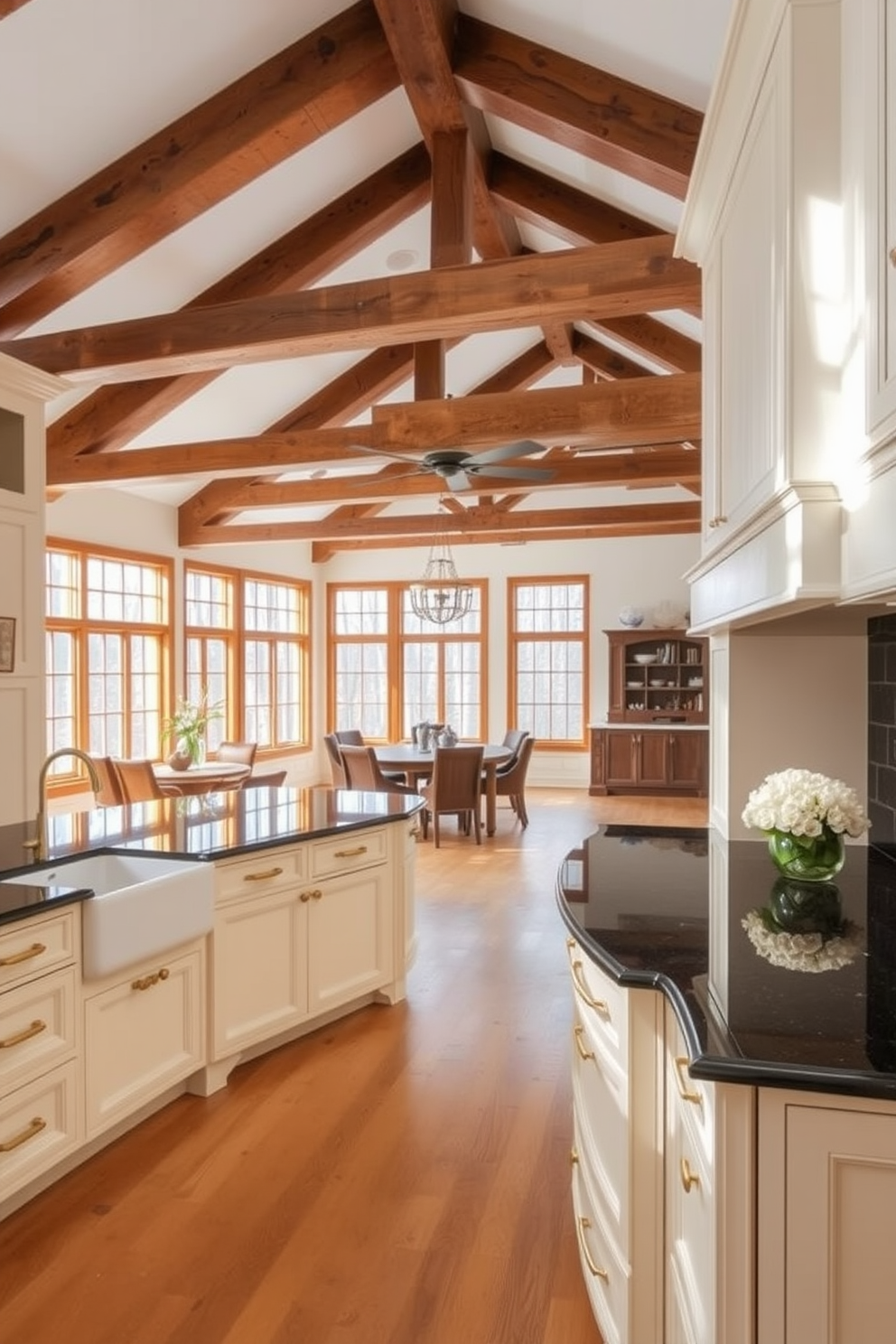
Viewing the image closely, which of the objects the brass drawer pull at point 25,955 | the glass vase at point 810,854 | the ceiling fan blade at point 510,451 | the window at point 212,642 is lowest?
the brass drawer pull at point 25,955

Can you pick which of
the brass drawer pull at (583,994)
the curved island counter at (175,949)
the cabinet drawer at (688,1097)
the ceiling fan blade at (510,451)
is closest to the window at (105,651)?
the curved island counter at (175,949)

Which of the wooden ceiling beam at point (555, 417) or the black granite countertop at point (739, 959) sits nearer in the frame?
the black granite countertop at point (739, 959)

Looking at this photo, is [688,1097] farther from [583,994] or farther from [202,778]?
[202,778]

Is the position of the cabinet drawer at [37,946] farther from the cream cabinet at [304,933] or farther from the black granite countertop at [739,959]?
the black granite countertop at [739,959]

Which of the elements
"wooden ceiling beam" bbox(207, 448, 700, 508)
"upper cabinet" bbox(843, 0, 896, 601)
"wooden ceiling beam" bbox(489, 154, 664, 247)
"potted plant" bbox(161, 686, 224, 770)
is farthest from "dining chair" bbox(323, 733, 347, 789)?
"upper cabinet" bbox(843, 0, 896, 601)

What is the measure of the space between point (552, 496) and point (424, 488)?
376 centimetres

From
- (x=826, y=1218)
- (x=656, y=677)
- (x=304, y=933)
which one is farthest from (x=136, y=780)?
(x=656, y=677)

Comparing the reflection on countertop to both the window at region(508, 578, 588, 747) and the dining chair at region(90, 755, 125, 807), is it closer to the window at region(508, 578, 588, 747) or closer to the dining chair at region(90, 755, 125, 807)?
the dining chair at region(90, 755, 125, 807)

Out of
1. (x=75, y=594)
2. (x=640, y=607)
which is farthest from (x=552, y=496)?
(x=75, y=594)

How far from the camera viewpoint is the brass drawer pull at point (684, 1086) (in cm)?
132

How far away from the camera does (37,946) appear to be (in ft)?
7.38

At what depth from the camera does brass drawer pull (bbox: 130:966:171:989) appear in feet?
8.60

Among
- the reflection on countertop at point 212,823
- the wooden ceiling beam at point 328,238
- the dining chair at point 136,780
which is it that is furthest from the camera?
the dining chair at point 136,780

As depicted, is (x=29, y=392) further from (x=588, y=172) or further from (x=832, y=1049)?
(x=832, y=1049)
